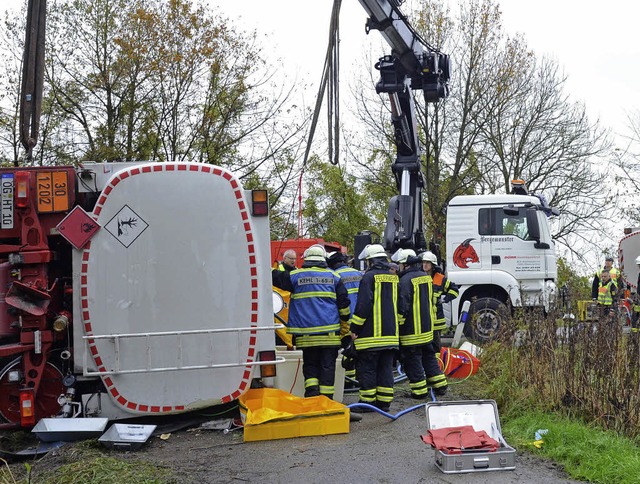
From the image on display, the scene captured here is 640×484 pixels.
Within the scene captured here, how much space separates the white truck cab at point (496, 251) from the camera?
1348 centimetres

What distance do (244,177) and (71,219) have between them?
628 inches

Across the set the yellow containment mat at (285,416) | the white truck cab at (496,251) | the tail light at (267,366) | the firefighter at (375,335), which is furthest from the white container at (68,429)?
the white truck cab at (496,251)

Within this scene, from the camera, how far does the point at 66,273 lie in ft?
21.7

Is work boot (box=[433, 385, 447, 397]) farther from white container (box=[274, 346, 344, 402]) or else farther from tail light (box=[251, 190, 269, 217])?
tail light (box=[251, 190, 269, 217])

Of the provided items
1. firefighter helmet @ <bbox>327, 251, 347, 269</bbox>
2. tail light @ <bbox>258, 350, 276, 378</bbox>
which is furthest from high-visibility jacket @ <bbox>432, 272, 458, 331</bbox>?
tail light @ <bbox>258, 350, 276, 378</bbox>

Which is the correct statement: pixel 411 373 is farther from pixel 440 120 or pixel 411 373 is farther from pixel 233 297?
pixel 440 120

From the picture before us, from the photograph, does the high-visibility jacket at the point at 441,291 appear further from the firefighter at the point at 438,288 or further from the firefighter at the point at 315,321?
the firefighter at the point at 315,321

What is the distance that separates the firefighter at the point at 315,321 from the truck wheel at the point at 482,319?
5797mm

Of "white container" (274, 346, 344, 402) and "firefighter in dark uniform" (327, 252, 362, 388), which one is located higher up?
"firefighter in dark uniform" (327, 252, 362, 388)

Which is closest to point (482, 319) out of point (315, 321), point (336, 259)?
point (336, 259)

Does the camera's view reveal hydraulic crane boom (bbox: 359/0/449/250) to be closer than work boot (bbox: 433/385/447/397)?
No

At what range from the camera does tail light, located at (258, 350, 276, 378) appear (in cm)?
637

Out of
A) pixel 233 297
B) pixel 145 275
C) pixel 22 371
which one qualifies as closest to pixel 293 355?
pixel 233 297

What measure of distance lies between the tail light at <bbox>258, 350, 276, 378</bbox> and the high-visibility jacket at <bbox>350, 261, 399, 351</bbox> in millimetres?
1209
